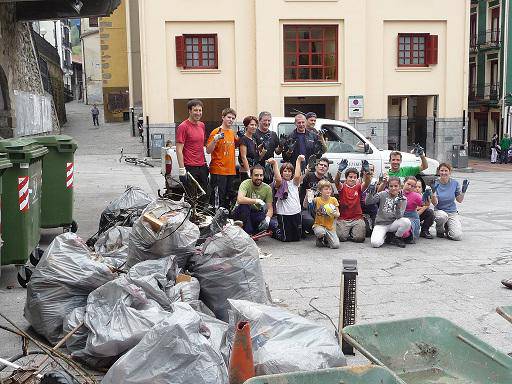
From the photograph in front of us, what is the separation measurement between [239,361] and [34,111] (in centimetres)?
1483

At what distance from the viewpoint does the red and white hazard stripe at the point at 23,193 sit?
271 inches

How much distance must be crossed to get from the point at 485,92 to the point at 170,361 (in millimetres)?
34840

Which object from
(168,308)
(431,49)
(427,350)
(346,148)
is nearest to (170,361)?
(168,308)

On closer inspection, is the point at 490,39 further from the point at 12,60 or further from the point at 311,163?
the point at 311,163

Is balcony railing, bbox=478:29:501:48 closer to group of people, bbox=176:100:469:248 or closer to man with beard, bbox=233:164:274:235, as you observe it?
group of people, bbox=176:100:469:248

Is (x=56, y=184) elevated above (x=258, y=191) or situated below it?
above

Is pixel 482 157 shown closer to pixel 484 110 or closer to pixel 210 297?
pixel 484 110

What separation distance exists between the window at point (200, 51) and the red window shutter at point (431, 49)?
317 inches

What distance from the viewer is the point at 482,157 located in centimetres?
3481

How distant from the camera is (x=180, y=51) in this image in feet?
78.2

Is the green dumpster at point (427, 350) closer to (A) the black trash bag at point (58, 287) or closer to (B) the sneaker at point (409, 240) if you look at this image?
(A) the black trash bag at point (58, 287)

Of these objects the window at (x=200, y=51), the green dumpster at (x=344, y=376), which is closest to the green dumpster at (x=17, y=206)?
the green dumpster at (x=344, y=376)

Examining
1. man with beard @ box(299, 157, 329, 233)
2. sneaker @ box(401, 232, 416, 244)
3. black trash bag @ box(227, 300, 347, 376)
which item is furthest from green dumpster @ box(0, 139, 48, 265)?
sneaker @ box(401, 232, 416, 244)

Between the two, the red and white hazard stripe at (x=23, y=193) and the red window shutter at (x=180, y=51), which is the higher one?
the red window shutter at (x=180, y=51)
